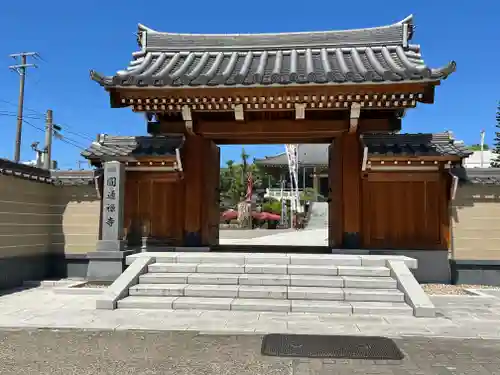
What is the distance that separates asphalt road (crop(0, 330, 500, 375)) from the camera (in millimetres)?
4164

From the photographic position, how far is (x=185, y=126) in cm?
998

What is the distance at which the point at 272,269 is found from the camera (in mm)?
8039

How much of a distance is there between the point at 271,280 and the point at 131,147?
201 inches

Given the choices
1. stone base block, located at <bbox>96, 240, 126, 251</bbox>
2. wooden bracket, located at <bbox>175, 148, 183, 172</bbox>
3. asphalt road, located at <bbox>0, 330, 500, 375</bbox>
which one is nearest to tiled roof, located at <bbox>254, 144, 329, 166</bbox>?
wooden bracket, located at <bbox>175, 148, 183, 172</bbox>

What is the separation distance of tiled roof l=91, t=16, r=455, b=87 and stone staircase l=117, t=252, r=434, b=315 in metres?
3.55

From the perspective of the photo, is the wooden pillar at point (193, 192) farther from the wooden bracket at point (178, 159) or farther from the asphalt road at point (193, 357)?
the asphalt road at point (193, 357)

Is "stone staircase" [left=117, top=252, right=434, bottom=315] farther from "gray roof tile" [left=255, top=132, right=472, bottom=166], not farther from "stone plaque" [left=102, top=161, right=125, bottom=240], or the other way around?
"gray roof tile" [left=255, top=132, right=472, bottom=166]

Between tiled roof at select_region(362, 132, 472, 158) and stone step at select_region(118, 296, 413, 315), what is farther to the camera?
tiled roof at select_region(362, 132, 472, 158)

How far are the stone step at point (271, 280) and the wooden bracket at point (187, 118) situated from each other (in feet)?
11.5

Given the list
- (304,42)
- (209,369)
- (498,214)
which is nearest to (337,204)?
(498,214)

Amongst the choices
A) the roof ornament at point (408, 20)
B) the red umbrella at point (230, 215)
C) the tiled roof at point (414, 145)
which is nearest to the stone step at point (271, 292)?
the tiled roof at point (414, 145)

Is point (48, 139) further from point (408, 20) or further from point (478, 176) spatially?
point (478, 176)

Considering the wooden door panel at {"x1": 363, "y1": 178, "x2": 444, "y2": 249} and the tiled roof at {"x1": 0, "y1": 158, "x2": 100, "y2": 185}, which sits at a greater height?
the tiled roof at {"x1": 0, "y1": 158, "x2": 100, "y2": 185}

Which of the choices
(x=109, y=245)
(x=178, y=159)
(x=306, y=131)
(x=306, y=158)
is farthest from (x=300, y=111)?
(x=306, y=158)
